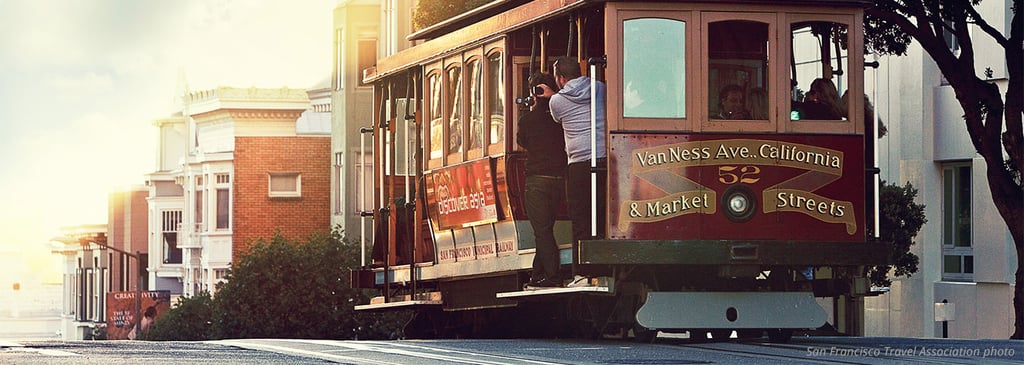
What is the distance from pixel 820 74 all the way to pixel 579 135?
2.26 m

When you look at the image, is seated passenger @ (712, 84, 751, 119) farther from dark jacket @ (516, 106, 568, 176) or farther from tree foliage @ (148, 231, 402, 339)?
tree foliage @ (148, 231, 402, 339)

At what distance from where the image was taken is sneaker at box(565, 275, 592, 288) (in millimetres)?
17266

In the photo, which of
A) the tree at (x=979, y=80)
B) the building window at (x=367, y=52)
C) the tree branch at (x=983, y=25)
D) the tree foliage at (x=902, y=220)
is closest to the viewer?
the tree at (x=979, y=80)

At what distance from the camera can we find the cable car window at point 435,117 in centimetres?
2020

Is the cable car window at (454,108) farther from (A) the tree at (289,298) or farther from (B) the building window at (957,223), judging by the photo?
(A) the tree at (289,298)

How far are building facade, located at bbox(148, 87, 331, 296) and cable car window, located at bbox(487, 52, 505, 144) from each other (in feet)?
122

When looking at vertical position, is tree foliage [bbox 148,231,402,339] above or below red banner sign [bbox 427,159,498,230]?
below

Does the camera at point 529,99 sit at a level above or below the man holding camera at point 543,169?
above

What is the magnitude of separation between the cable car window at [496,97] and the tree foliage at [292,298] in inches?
914

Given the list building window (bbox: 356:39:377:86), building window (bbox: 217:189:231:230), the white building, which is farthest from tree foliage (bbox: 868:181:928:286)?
building window (bbox: 217:189:231:230)

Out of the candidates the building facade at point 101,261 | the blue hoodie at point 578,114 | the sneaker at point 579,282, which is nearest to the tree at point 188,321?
the building facade at point 101,261

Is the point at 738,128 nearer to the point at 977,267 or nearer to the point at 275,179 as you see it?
the point at 977,267

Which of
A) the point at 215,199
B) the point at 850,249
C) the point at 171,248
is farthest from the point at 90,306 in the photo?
the point at 850,249

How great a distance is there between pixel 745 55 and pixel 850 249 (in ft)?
5.78
